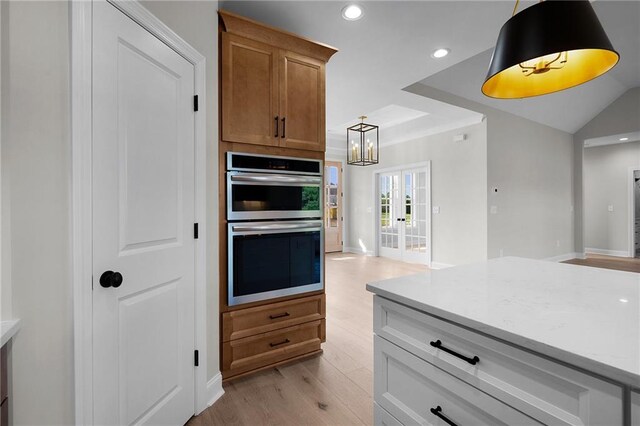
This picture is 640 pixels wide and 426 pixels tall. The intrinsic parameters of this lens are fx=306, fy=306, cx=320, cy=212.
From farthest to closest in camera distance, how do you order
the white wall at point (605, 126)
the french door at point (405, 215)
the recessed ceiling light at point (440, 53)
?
the french door at point (405, 215)
the white wall at point (605, 126)
the recessed ceiling light at point (440, 53)

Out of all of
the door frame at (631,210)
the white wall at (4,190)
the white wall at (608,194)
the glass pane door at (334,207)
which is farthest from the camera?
the glass pane door at (334,207)

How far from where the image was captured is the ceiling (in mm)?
2330

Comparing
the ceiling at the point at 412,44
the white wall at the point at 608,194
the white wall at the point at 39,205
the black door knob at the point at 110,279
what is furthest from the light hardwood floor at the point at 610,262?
the white wall at the point at 39,205

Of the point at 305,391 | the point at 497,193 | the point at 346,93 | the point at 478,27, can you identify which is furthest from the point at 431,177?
the point at 305,391

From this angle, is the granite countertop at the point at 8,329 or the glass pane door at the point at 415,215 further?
the glass pane door at the point at 415,215

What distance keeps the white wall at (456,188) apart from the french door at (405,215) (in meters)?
0.21

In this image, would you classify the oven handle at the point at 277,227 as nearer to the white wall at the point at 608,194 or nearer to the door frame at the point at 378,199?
the door frame at the point at 378,199

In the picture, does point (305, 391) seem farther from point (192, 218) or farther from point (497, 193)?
point (497, 193)

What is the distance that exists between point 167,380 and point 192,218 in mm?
841

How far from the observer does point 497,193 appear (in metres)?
5.21

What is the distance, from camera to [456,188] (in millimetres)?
5527

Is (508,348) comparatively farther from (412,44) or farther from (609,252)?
(609,252)

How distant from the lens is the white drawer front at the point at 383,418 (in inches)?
44.1

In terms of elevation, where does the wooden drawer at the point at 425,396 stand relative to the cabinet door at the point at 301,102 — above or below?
below
